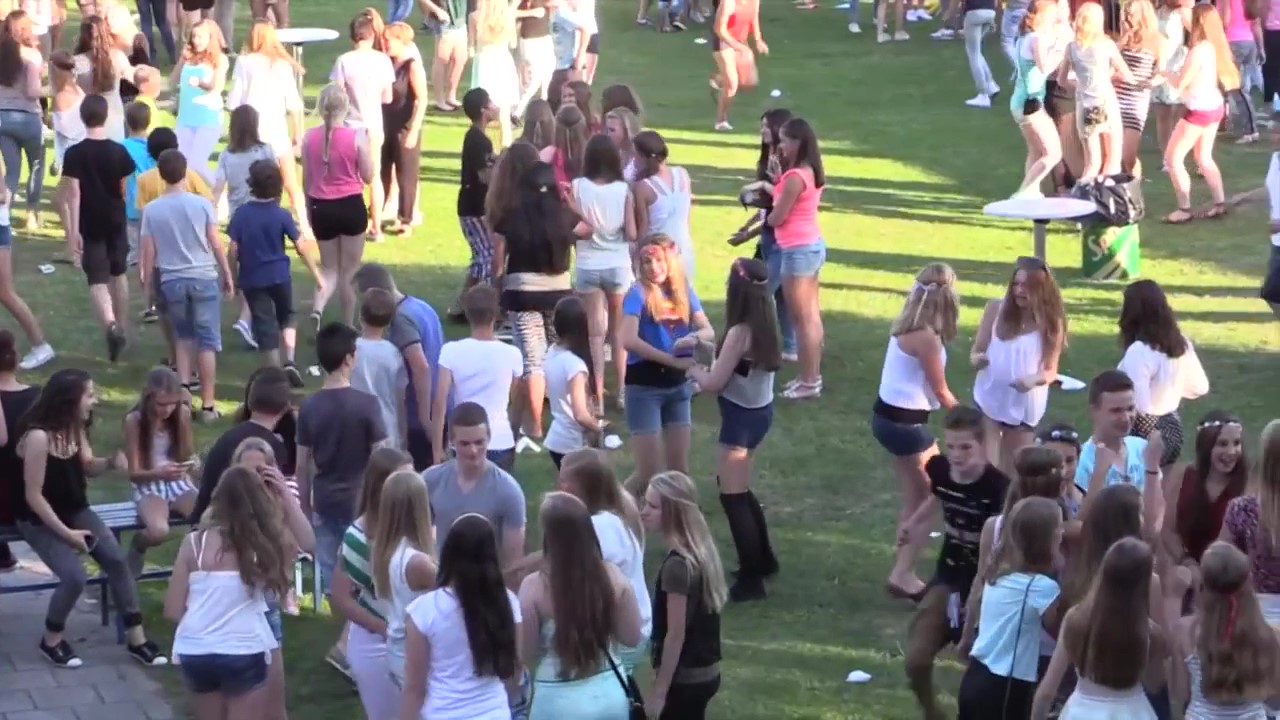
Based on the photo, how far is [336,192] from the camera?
12.5 m

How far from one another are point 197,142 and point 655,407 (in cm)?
642

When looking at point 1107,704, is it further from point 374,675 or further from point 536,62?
point 536,62

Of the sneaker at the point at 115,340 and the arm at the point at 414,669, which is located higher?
the arm at the point at 414,669

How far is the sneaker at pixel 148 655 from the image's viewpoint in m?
8.34

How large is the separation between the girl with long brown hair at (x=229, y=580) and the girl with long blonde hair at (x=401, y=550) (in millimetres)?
418

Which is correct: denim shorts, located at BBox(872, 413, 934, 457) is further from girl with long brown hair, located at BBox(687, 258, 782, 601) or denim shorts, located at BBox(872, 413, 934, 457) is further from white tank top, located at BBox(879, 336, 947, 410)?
girl with long brown hair, located at BBox(687, 258, 782, 601)

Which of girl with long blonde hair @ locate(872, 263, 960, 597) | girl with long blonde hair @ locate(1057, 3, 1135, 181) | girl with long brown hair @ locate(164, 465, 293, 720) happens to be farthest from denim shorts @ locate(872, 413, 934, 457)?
girl with long blonde hair @ locate(1057, 3, 1135, 181)

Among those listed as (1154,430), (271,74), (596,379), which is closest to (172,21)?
(271,74)

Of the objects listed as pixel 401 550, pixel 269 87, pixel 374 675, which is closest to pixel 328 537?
pixel 374 675

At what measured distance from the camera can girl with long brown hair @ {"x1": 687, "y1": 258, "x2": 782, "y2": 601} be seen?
346 inches

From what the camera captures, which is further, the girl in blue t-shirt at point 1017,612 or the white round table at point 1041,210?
the white round table at point 1041,210

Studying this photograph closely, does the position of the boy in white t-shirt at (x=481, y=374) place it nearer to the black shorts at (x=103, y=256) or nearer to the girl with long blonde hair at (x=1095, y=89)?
the black shorts at (x=103, y=256)

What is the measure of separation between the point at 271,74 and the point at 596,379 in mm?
4709

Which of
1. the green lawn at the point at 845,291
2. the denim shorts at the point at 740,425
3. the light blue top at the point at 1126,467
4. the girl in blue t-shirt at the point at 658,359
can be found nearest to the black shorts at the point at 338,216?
the green lawn at the point at 845,291
